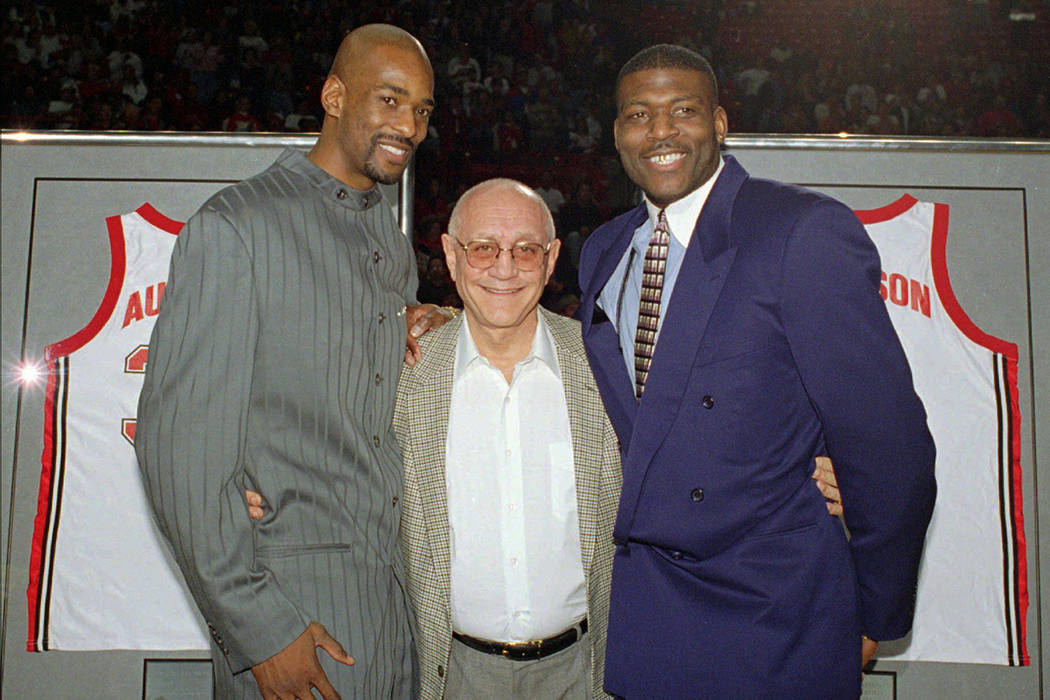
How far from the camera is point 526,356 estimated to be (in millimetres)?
2096

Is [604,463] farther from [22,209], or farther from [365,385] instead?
[22,209]

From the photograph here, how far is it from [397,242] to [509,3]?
673 centimetres

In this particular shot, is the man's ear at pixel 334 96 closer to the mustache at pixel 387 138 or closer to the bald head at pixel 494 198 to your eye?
the mustache at pixel 387 138

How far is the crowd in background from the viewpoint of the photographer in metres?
6.96

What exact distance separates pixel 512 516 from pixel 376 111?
0.96 m

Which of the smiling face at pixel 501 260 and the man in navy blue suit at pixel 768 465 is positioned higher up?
the smiling face at pixel 501 260

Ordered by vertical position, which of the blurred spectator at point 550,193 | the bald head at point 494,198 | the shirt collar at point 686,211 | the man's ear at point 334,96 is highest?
the blurred spectator at point 550,193

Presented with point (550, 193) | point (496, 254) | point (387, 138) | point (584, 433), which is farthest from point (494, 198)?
point (550, 193)

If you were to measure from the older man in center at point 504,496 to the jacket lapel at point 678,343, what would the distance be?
0.92 ft

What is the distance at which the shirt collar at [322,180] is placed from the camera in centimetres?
187

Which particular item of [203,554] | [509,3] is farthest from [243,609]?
[509,3]

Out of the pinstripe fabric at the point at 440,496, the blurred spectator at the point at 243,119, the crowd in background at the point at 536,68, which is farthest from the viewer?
the crowd in background at the point at 536,68

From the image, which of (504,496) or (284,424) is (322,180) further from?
(504,496)

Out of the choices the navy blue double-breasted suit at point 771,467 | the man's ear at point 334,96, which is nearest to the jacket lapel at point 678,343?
the navy blue double-breasted suit at point 771,467
